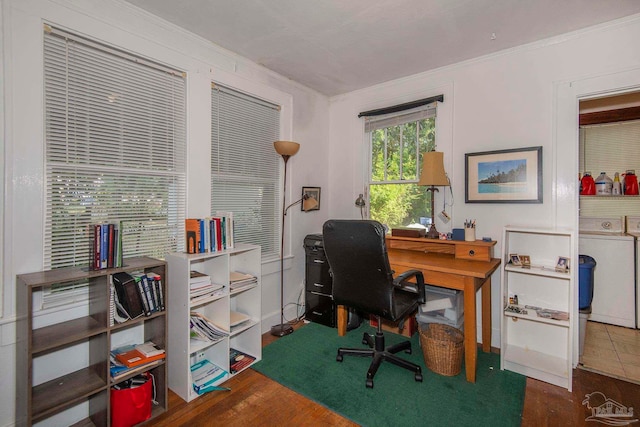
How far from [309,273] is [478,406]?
6.09 ft

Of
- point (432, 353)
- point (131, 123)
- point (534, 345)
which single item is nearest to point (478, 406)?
point (432, 353)

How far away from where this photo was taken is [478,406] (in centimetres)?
198

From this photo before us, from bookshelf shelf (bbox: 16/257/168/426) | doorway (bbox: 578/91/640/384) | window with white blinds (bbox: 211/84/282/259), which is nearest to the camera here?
bookshelf shelf (bbox: 16/257/168/426)

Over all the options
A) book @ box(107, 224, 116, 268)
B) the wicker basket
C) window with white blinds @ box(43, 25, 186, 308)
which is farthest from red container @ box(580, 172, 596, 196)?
book @ box(107, 224, 116, 268)

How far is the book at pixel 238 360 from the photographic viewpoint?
2.38 metres

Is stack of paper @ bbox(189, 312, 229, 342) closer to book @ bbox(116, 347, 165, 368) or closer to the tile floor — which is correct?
book @ bbox(116, 347, 165, 368)

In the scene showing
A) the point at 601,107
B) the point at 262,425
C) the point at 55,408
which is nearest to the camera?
the point at 55,408

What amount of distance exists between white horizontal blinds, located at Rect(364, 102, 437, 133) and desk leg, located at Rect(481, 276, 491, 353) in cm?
174

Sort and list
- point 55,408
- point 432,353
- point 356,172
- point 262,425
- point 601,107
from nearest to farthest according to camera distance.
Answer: point 55,408, point 262,425, point 432,353, point 601,107, point 356,172

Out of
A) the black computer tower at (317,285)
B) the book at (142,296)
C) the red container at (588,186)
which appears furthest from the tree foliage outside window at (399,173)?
the book at (142,296)

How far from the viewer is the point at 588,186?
3.20 metres

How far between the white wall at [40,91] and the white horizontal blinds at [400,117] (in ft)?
3.59

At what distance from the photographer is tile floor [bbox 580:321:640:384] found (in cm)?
237

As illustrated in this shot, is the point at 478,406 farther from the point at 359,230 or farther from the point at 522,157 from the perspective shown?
the point at 522,157
